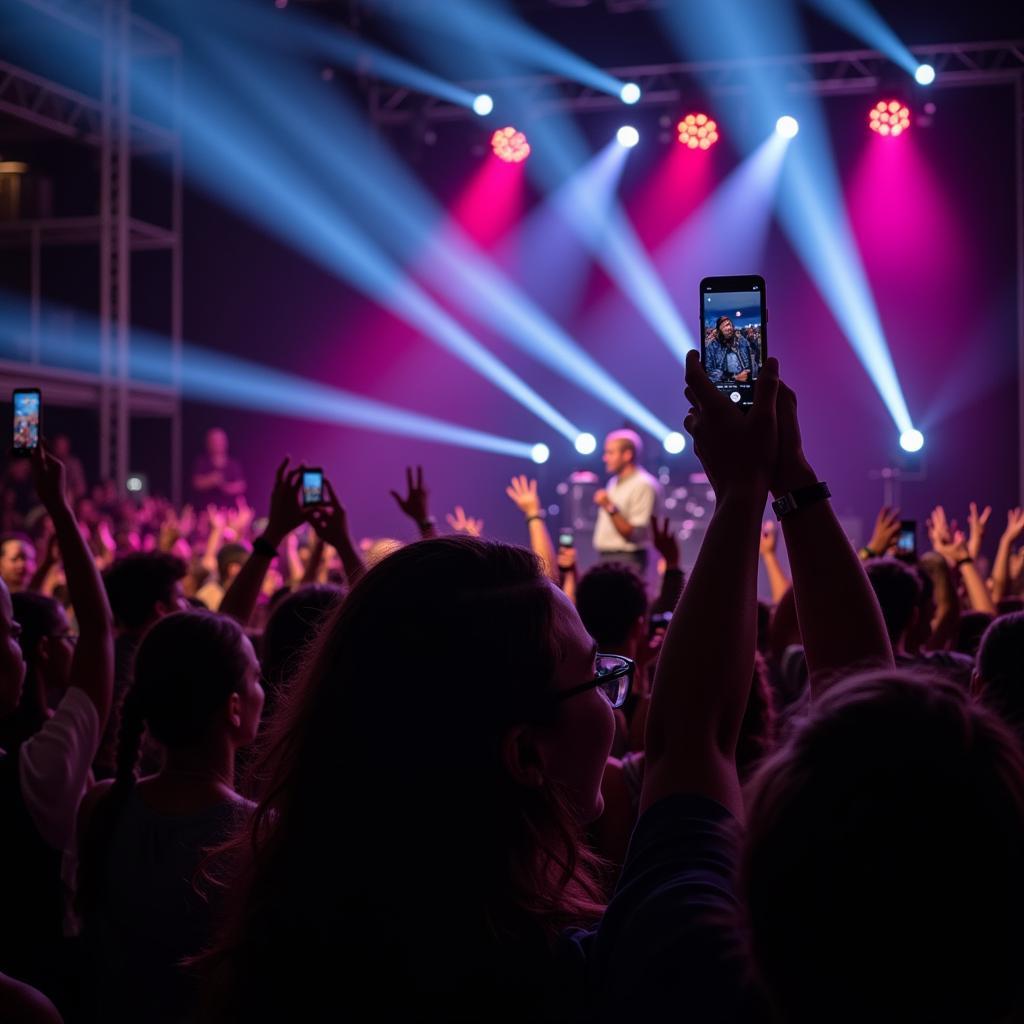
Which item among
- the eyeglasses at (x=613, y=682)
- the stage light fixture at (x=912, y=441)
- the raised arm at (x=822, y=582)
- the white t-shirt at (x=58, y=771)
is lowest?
the white t-shirt at (x=58, y=771)

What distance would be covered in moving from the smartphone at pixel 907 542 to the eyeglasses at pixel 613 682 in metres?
3.36

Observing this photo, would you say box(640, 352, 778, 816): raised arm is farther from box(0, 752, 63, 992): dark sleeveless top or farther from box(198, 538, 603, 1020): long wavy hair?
box(0, 752, 63, 992): dark sleeveless top

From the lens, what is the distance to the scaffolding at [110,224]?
10180mm

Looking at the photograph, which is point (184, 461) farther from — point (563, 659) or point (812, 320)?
point (563, 659)

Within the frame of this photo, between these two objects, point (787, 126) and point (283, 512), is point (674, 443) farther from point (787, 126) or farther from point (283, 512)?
point (283, 512)

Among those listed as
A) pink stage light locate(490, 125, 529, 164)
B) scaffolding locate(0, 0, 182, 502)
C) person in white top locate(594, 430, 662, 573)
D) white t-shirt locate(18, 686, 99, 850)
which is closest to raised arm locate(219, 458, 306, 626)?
white t-shirt locate(18, 686, 99, 850)

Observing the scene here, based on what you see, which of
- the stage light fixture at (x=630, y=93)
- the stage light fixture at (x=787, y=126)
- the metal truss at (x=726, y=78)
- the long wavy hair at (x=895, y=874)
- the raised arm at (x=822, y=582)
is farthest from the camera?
the stage light fixture at (x=787, y=126)

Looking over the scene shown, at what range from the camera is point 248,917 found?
980mm

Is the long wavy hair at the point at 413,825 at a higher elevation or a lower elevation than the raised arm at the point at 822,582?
lower

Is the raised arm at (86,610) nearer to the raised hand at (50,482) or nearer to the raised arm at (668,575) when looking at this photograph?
the raised hand at (50,482)

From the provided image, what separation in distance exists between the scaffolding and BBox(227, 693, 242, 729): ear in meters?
8.34

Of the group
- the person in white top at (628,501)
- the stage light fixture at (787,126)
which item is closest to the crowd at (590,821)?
the person in white top at (628,501)

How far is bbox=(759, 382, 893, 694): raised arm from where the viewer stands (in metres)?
1.15

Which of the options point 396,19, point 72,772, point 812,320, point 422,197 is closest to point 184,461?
point 422,197
